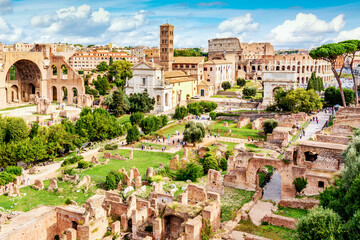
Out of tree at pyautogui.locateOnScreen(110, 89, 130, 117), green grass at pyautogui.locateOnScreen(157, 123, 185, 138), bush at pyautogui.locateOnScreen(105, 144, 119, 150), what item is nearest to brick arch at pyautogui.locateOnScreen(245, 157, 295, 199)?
bush at pyautogui.locateOnScreen(105, 144, 119, 150)

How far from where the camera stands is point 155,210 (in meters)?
19.1

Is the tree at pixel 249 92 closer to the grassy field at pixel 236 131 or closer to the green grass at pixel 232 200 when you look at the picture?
the grassy field at pixel 236 131

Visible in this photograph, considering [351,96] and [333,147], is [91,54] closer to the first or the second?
[351,96]

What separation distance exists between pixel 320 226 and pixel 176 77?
5650 centimetres

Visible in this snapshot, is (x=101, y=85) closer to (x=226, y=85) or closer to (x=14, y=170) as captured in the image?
(x=226, y=85)

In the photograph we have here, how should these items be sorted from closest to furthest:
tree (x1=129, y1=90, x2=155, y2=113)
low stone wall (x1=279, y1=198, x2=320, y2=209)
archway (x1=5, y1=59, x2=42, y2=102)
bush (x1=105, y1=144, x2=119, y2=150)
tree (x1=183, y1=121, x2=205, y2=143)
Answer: low stone wall (x1=279, y1=198, x2=320, y2=209)
tree (x1=183, y1=121, x2=205, y2=143)
bush (x1=105, y1=144, x2=119, y2=150)
tree (x1=129, y1=90, x2=155, y2=113)
archway (x1=5, y1=59, x2=42, y2=102)

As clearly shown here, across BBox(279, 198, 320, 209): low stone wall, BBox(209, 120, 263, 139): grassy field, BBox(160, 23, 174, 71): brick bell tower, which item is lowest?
BBox(279, 198, 320, 209): low stone wall

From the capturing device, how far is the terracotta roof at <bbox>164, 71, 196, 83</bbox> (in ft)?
212

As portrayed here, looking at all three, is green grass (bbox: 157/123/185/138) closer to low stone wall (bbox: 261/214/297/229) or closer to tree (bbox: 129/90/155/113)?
tree (bbox: 129/90/155/113)

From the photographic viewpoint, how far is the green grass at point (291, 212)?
62.0ft

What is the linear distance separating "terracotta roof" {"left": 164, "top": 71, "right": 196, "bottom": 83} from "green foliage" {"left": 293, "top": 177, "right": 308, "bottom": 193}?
144 feet

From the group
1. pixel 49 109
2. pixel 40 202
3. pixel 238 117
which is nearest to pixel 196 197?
pixel 40 202

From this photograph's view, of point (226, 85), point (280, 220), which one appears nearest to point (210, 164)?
point (280, 220)

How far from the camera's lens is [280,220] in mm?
17797
